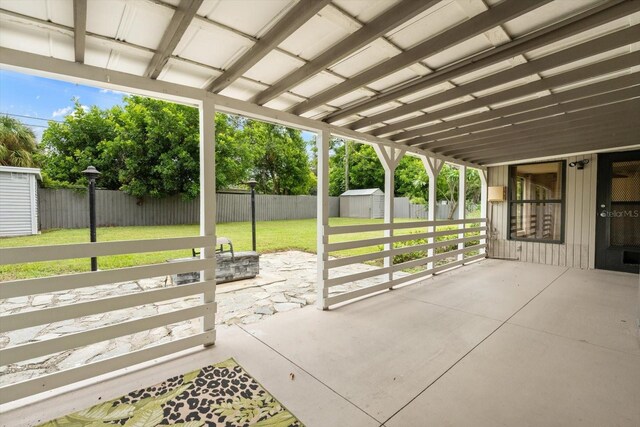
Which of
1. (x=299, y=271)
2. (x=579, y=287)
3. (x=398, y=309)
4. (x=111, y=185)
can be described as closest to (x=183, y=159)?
(x=111, y=185)

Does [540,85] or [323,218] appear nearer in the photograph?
[540,85]

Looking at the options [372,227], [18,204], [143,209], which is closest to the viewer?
[372,227]

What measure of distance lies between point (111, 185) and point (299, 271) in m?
10.6

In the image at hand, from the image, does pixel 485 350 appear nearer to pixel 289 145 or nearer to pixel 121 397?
pixel 121 397

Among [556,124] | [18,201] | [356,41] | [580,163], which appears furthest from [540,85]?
[18,201]

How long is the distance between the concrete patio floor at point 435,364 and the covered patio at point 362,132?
0.05 feet

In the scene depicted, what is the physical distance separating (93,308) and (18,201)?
9.08 metres

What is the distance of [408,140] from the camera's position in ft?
15.0

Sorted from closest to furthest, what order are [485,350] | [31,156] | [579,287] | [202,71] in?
[202,71] < [485,350] < [579,287] < [31,156]

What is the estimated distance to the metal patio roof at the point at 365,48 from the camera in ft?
5.50

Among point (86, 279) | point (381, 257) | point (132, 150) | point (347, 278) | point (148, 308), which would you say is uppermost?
point (132, 150)

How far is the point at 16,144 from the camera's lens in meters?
11.4

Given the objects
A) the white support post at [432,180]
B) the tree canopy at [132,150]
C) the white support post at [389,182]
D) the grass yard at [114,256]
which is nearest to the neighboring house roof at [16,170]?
the grass yard at [114,256]

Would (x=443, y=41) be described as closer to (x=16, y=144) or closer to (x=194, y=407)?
(x=194, y=407)
